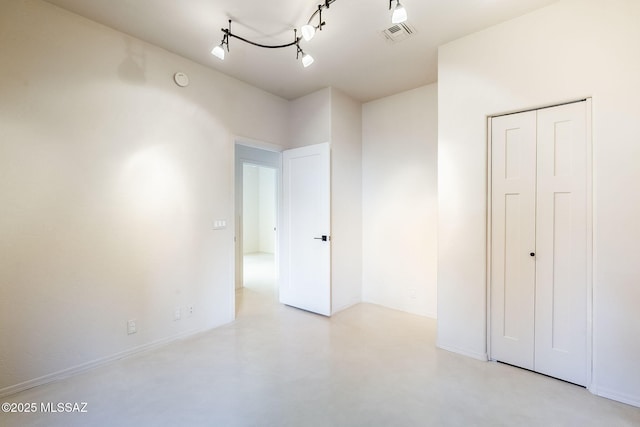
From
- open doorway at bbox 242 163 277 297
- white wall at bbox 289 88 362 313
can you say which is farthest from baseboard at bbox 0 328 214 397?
open doorway at bbox 242 163 277 297

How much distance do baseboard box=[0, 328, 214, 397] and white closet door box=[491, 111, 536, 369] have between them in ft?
10.1

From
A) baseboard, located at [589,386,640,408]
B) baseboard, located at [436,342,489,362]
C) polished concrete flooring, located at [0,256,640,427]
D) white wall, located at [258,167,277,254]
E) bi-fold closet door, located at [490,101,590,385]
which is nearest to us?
polished concrete flooring, located at [0,256,640,427]

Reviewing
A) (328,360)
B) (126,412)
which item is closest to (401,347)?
(328,360)

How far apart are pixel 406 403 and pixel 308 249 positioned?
2149 millimetres

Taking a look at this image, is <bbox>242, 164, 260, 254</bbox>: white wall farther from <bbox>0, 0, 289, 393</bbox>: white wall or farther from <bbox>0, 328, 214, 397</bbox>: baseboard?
<bbox>0, 328, 214, 397</bbox>: baseboard

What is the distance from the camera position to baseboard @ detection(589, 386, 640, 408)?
192 centimetres

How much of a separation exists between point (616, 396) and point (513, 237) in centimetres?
124

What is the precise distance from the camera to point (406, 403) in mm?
1957

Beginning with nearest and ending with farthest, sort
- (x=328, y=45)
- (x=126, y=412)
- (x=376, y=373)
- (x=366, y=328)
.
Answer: (x=126, y=412) → (x=376, y=373) → (x=328, y=45) → (x=366, y=328)

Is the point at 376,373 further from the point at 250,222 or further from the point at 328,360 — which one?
the point at 250,222

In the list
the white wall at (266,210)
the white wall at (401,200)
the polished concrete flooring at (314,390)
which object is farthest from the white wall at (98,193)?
the white wall at (266,210)

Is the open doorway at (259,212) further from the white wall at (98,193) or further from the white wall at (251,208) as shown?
the white wall at (98,193)

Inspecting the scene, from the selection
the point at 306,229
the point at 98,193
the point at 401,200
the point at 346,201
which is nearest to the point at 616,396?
the point at 401,200

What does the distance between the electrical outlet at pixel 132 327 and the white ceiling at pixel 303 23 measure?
267cm
